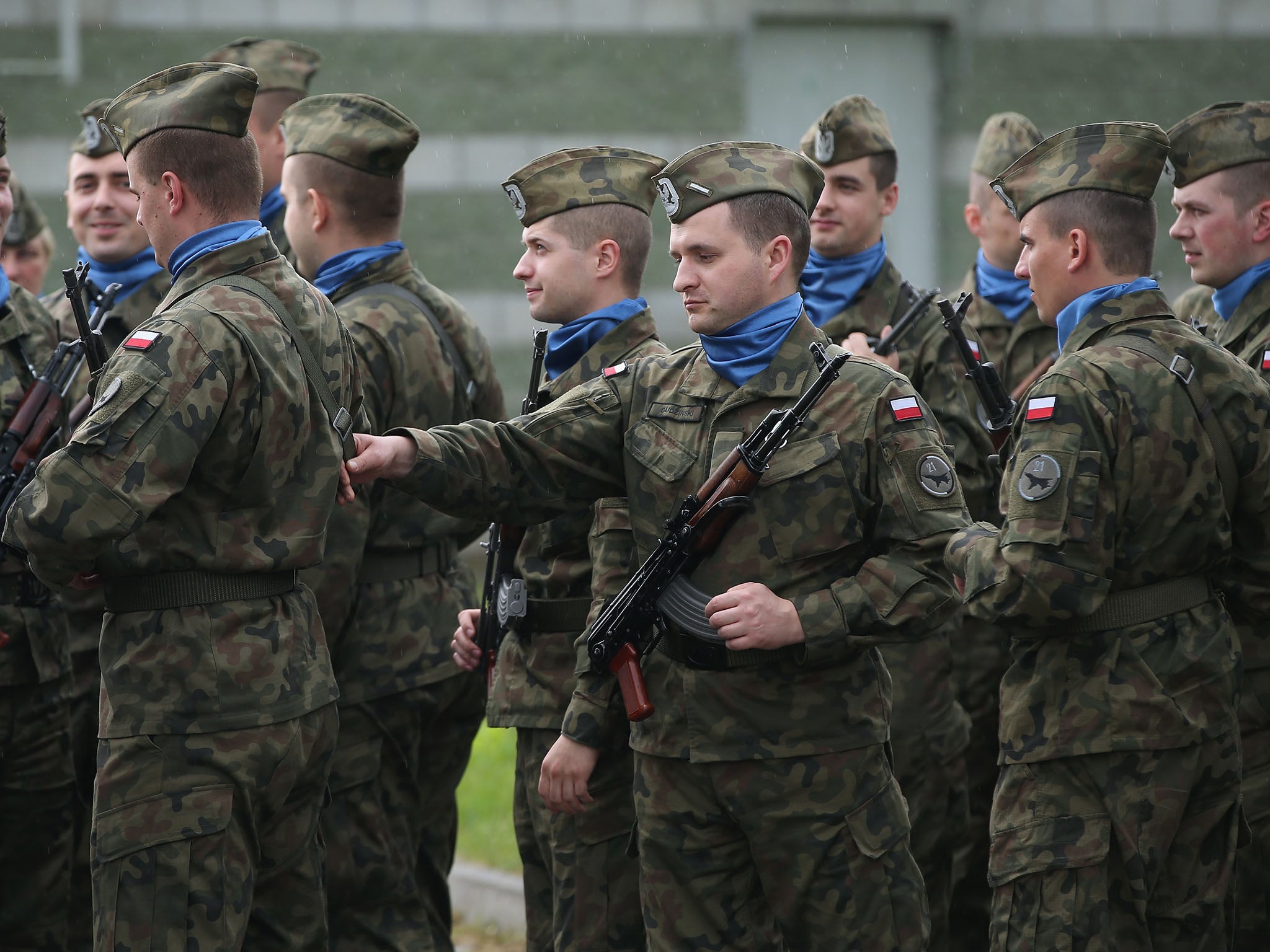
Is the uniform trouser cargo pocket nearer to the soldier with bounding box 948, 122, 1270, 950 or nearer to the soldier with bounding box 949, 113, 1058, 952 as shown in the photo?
the soldier with bounding box 948, 122, 1270, 950

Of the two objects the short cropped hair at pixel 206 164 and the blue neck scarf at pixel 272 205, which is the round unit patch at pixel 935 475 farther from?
the blue neck scarf at pixel 272 205

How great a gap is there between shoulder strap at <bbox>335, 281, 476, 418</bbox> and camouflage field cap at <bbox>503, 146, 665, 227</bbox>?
22.3 inches

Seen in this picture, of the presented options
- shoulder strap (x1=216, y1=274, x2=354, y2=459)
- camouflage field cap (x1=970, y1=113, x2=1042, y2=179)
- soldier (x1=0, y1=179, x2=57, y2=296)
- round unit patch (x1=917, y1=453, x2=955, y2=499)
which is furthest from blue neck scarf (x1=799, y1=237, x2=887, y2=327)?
soldier (x1=0, y1=179, x2=57, y2=296)

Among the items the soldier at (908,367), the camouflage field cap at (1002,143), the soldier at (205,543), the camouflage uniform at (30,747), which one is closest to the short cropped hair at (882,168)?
the soldier at (908,367)

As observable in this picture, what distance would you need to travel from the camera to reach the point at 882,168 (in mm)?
5996

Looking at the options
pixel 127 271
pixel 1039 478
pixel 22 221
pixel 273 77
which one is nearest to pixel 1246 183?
pixel 1039 478

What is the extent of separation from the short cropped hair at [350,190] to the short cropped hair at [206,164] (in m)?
1.19

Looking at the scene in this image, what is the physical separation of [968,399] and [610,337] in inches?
67.3

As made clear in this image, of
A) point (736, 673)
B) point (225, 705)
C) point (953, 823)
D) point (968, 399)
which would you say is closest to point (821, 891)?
point (736, 673)

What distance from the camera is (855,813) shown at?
3588 mm

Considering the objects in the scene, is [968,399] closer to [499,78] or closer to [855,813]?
[855,813]

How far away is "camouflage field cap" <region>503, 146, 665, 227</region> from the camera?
4543 mm

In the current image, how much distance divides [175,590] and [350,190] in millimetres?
1878

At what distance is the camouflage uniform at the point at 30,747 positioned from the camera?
15.5 feet
